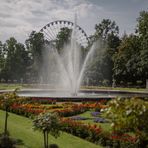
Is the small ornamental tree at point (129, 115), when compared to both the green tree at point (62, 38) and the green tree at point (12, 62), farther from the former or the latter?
the green tree at point (12, 62)

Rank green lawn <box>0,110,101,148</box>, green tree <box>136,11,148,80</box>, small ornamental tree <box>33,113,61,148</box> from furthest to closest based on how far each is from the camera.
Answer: green tree <box>136,11,148,80</box>
green lawn <box>0,110,101,148</box>
small ornamental tree <box>33,113,61,148</box>

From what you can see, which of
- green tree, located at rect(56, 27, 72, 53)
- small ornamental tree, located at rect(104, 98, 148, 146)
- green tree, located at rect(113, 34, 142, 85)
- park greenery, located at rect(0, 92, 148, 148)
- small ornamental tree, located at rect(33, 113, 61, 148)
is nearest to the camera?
small ornamental tree, located at rect(104, 98, 148, 146)

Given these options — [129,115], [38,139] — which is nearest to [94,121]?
[38,139]

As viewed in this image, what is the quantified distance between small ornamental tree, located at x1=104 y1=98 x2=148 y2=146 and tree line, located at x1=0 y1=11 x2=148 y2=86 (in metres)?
48.5

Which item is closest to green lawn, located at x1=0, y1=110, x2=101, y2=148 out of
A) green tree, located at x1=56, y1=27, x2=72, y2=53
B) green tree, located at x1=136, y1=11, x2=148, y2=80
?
green tree, located at x1=136, y1=11, x2=148, y2=80

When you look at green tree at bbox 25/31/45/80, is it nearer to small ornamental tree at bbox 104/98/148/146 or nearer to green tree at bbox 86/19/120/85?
green tree at bbox 86/19/120/85

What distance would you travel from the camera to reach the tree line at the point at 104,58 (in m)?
60.6

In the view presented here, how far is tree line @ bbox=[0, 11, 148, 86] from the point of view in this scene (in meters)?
60.6

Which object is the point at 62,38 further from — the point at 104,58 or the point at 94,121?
the point at 94,121

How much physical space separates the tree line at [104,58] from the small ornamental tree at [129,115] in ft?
159

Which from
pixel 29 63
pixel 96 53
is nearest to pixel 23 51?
pixel 29 63

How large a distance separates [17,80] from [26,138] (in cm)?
7222

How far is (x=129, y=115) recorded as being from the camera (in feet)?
24.1

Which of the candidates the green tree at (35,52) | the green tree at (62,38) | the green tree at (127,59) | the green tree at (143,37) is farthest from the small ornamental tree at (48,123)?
the green tree at (35,52)
